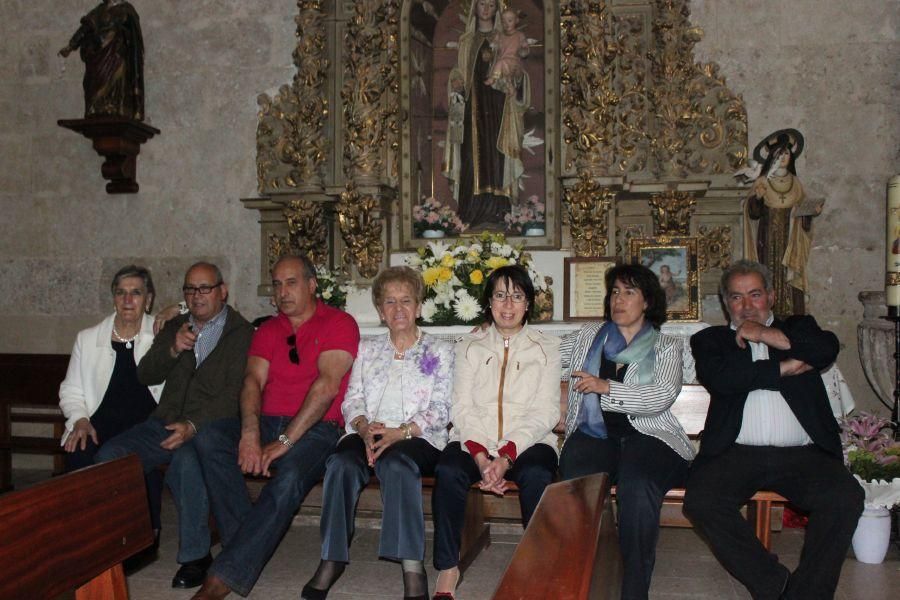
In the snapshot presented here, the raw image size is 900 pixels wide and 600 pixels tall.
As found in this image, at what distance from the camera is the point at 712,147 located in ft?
20.4

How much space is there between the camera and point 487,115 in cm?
639

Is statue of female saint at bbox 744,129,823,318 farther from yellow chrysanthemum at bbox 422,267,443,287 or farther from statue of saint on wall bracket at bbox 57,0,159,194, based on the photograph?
statue of saint on wall bracket at bbox 57,0,159,194

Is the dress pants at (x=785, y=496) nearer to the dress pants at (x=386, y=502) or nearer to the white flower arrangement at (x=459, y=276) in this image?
the dress pants at (x=386, y=502)

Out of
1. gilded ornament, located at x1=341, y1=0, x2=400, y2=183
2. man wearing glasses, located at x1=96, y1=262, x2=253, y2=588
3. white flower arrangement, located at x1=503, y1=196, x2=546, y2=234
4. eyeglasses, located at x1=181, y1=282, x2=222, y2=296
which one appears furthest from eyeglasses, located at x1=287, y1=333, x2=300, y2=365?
white flower arrangement, located at x1=503, y1=196, x2=546, y2=234

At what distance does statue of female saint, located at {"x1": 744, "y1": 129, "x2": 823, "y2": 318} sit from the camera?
5.93 meters

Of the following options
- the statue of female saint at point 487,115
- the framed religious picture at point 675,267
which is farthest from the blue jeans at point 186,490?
the framed religious picture at point 675,267

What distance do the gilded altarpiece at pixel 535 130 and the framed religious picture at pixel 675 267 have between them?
18 cm

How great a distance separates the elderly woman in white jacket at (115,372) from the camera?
4395 mm

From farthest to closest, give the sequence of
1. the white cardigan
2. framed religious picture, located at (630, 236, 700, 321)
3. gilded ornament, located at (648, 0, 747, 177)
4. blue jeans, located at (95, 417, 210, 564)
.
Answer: gilded ornament, located at (648, 0, 747, 177) < framed religious picture, located at (630, 236, 700, 321) < the white cardigan < blue jeans, located at (95, 417, 210, 564)

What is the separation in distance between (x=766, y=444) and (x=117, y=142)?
5343 millimetres

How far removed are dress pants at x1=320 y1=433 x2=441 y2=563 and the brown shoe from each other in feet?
1.38

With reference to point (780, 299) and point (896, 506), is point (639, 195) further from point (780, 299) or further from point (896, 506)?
point (896, 506)

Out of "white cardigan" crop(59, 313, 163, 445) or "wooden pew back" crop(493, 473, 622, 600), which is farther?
"white cardigan" crop(59, 313, 163, 445)

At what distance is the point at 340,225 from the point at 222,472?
106 inches
